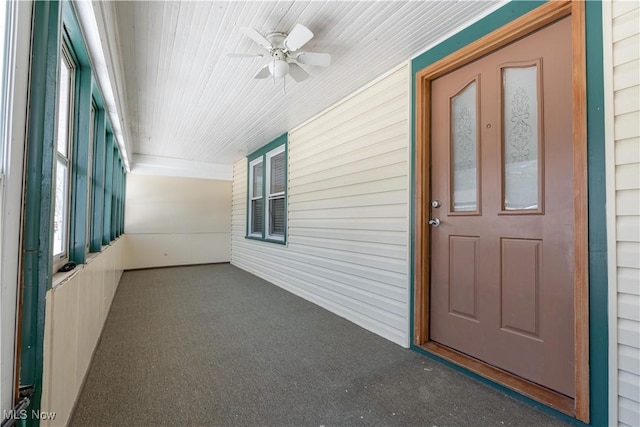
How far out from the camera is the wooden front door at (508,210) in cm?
162

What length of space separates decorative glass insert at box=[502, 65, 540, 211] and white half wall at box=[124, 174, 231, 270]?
6.32m

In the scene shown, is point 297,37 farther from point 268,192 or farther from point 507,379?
point 268,192

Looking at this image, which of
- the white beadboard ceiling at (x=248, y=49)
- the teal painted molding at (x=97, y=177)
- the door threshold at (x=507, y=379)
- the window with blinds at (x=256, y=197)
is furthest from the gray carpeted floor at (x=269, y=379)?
the window with blinds at (x=256, y=197)

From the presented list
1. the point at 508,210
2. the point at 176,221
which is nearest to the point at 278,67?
the point at 508,210

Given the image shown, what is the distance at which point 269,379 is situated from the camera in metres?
1.91

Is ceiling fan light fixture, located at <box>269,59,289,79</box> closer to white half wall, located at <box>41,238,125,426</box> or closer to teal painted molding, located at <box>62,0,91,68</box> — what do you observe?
teal painted molding, located at <box>62,0,91,68</box>

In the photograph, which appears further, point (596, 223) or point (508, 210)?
point (508, 210)

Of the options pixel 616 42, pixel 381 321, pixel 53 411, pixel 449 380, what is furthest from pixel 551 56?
pixel 53 411

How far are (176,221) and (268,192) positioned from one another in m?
2.80

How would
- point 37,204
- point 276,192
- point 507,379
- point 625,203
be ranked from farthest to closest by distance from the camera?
point 276,192 → point 507,379 → point 625,203 → point 37,204

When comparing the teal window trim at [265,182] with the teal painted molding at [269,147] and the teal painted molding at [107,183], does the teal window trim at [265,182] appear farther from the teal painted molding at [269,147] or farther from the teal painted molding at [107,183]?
the teal painted molding at [107,183]

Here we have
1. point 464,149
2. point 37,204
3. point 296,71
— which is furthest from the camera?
point 296,71

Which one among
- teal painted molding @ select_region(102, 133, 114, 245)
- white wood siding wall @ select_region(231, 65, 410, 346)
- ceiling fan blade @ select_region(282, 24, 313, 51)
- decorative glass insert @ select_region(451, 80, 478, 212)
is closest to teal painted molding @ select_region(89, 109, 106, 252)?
teal painted molding @ select_region(102, 133, 114, 245)

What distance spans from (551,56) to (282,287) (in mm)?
4065
